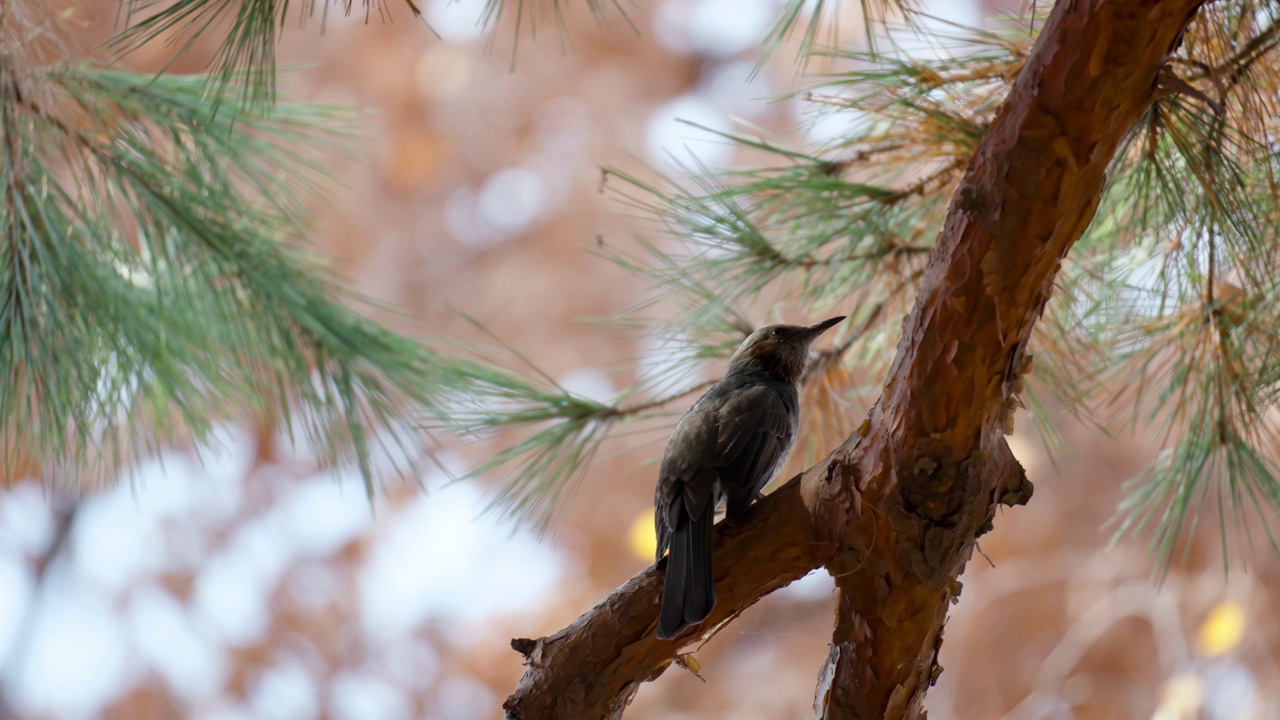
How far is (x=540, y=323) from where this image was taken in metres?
3.34

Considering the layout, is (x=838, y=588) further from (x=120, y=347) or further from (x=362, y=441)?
(x=120, y=347)

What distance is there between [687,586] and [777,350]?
0.47 metres

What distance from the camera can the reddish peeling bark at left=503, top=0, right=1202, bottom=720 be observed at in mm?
790

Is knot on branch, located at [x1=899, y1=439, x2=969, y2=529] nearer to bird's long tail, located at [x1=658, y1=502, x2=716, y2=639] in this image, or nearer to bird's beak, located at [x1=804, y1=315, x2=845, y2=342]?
bird's long tail, located at [x1=658, y1=502, x2=716, y2=639]

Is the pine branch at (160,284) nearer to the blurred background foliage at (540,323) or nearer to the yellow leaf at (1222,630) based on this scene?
the blurred background foliage at (540,323)

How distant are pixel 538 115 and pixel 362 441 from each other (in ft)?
6.77

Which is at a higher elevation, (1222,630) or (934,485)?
(1222,630)

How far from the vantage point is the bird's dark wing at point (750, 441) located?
104 centimetres

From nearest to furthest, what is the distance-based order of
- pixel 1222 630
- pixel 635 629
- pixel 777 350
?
pixel 635 629, pixel 777 350, pixel 1222 630

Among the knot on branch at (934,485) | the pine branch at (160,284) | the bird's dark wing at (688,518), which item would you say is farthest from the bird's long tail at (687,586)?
the pine branch at (160,284)

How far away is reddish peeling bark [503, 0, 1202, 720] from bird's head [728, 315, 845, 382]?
1.16ft

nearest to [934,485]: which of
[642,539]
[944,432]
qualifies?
[944,432]

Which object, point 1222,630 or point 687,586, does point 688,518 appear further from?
point 1222,630

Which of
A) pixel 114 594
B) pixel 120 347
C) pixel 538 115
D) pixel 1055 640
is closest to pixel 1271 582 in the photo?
pixel 1055 640
